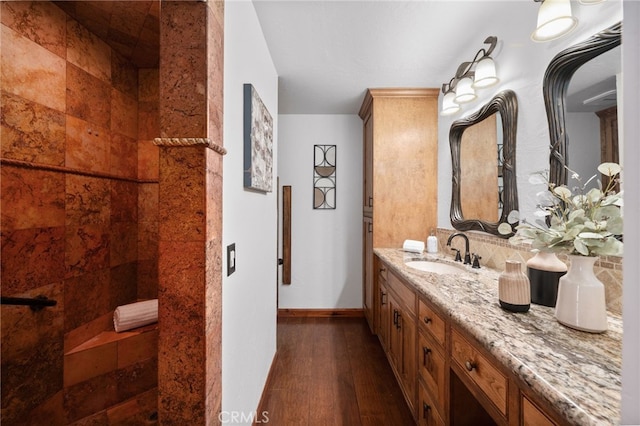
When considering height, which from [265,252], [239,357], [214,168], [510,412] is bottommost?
[239,357]

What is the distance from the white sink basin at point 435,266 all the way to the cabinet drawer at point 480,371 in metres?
0.86

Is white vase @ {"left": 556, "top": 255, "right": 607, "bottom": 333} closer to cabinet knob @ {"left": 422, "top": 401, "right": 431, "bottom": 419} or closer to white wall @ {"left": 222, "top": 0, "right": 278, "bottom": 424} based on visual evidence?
cabinet knob @ {"left": 422, "top": 401, "right": 431, "bottom": 419}

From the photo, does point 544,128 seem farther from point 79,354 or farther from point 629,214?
point 79,354

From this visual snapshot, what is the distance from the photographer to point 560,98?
1.22m

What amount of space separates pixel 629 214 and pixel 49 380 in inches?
94.8

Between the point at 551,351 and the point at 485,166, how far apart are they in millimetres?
1502

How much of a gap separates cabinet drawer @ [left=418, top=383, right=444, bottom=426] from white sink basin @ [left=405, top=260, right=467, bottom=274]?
0.80 meters

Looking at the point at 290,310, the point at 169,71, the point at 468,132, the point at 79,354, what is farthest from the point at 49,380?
the point at 468,132

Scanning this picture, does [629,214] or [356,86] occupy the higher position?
[356,86]

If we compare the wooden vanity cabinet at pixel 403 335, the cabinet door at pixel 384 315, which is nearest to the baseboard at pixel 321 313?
the cabinet door at pixel 384 315

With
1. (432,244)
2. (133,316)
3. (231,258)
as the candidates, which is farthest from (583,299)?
(133,316)

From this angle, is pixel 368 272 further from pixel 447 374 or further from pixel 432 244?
pixel 447 374

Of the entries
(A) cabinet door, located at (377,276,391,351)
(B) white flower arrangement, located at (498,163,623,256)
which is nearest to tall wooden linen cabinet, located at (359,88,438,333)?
(A) cabinet door, located at (377,276,391,351)

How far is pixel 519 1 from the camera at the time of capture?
1357mm
